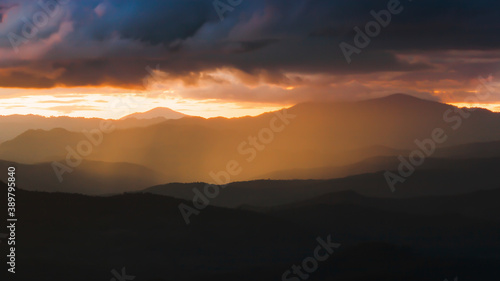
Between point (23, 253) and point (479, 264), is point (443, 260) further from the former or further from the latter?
point (23, 253)

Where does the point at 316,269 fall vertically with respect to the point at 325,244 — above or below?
below

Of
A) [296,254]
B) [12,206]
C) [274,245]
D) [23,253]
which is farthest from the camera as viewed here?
[274,245]

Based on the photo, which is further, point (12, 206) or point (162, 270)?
point (12, 206)

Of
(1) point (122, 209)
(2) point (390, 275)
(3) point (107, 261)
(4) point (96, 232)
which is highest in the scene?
(1) point (122, 209)

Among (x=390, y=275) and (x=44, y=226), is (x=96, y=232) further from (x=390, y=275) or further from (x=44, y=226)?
(x=390, y=275)

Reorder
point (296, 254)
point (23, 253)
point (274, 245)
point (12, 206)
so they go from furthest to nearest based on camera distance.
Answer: point (274, 245), point (296, 254), point (12, 206), point (23, 253)

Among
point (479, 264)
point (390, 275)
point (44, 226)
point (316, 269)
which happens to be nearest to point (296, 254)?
point (316, 269)
